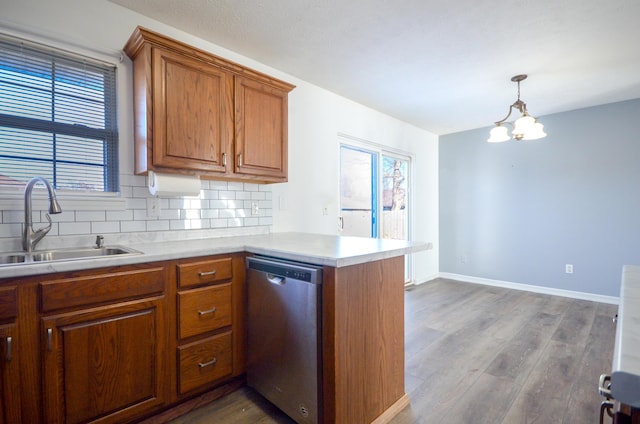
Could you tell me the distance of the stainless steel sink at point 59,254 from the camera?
5.05ft

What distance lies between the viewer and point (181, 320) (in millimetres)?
1684

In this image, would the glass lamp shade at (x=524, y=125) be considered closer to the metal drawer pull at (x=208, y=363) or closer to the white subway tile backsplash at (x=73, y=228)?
the metal drawer pull at (x=208, y=363)

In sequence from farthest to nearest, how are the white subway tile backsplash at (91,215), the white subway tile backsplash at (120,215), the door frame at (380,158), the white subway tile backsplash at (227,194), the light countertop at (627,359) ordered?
the door frame at (380,158)
the white subway tile backsplash at (227,194)
the white subway tile backsplash at (120,215)
the white subway tile backsplash at (91,215)
the light countertop at (627,359)

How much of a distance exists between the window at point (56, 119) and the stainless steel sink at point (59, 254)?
386mm

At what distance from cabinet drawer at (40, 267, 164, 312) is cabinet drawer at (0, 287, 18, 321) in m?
0.08

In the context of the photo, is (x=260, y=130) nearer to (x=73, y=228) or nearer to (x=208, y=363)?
(x=73, y=228)

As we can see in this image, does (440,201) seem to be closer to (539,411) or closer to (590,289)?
(590,289)

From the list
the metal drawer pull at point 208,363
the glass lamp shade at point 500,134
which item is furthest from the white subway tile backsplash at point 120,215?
the glass lamp shade at point 500,134

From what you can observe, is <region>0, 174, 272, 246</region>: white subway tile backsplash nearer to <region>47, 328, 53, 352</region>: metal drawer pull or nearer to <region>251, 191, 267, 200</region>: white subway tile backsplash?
<region>251, 191, 267, 200</region>: white subway tile backsplash

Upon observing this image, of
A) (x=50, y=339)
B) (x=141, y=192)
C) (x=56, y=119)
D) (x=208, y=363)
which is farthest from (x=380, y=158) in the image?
(x=50, y=339)

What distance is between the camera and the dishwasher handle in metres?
1.66

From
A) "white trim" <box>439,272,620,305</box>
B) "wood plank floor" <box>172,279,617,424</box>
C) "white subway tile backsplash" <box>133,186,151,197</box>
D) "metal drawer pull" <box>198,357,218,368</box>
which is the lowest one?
"wood plank floor" <box>172,279,617,424</box>

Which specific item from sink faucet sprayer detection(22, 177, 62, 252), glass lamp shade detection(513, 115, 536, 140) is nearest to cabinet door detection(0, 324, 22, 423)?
sink faucet sprayer detection(22, 177, 62, 252)

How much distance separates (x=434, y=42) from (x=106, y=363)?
282cm
